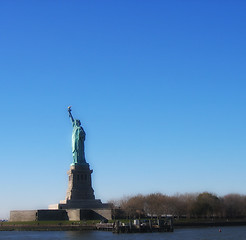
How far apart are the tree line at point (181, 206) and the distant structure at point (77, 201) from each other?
3.01 meters

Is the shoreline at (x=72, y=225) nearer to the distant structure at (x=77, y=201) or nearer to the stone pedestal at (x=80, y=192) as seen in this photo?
the distant structure at (x=77, y=201)

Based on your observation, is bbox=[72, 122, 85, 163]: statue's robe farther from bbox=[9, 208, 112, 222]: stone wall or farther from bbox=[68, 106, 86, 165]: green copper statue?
bbox=[9, 208, 112, 222]: stone wall

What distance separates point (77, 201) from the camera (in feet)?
234

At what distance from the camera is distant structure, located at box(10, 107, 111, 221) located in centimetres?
6705

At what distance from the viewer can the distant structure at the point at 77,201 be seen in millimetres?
67050

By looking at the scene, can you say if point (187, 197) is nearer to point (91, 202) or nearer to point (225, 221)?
point (225, 221)

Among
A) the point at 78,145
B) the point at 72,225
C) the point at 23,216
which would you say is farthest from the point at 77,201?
the point at 72,225

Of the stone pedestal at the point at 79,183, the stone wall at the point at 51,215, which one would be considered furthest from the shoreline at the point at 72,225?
the stone pedestal at the point at 79,183

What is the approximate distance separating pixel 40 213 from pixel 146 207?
1550 centimetres

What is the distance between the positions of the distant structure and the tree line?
9.86 ft

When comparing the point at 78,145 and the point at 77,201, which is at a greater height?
the point at 78,145

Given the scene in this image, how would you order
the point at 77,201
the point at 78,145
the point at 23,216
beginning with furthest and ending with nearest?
the point at 78,145 < the point at 77,201 < the point at 23,216

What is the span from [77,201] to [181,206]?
15.3 meters

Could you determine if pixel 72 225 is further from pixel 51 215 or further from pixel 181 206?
pixel 181 206
